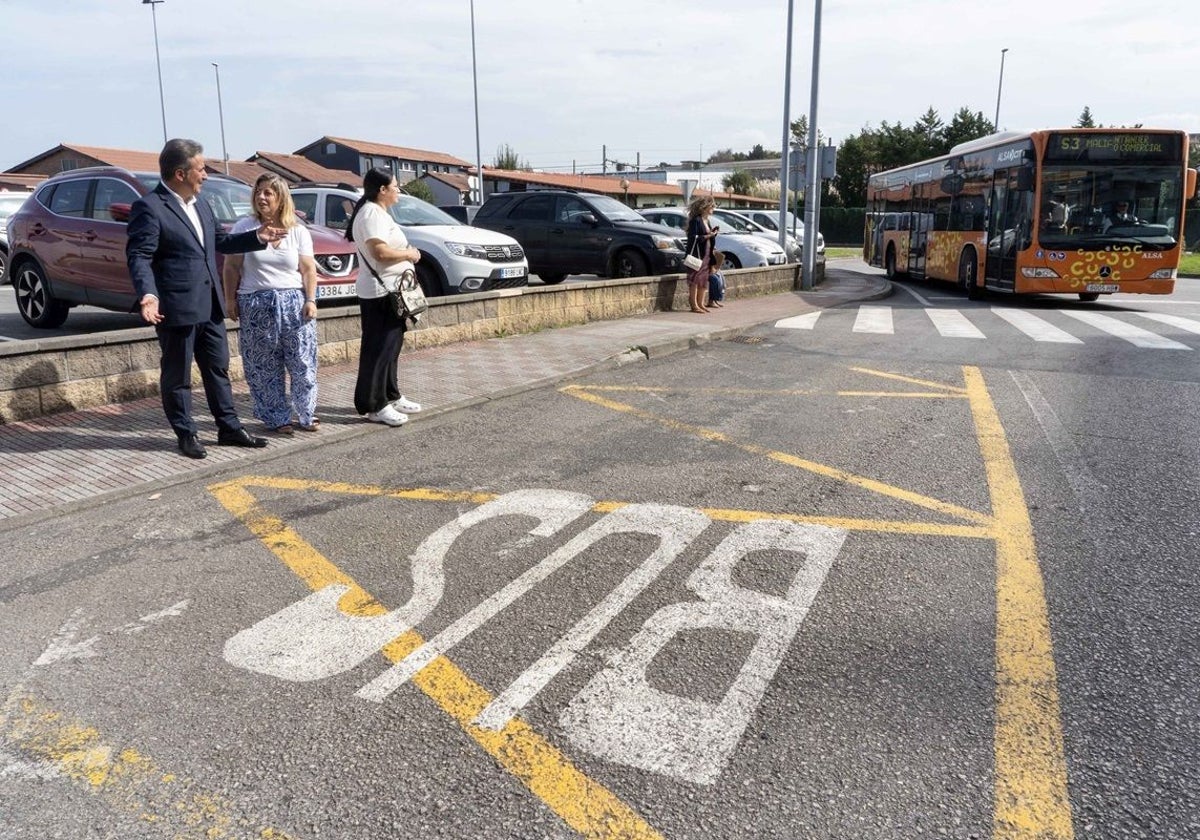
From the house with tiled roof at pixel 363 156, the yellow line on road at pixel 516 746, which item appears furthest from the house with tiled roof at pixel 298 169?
the yellow line on road at pixel 516 746

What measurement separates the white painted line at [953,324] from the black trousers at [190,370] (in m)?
9.36

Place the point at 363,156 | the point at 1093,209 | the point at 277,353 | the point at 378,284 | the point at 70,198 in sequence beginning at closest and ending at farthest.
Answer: the point at 277,353, the point at 378,284, the point at 70,198, the point at 1093,209, the point at 363,156

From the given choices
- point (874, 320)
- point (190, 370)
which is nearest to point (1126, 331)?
point (874, 320)

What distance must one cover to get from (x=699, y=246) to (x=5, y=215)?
13.0 metres

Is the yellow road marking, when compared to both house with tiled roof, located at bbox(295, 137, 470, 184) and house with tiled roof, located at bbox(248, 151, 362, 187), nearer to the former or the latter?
house with tiled roof, located at bbox(248, 151, 362, 187)

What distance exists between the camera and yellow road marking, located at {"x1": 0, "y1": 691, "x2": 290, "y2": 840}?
2.31 m

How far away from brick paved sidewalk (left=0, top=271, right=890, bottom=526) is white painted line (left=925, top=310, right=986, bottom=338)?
2.85 m

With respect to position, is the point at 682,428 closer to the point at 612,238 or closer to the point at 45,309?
the point at 45,309

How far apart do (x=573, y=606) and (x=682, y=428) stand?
10.7 ft

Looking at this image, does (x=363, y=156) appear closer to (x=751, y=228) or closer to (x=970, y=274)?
(x=751, y=228)

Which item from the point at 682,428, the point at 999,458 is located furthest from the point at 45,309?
the point at 999,458

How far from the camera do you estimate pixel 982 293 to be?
1841cm

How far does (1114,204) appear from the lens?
50.1ft

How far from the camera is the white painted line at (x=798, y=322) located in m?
13.0
